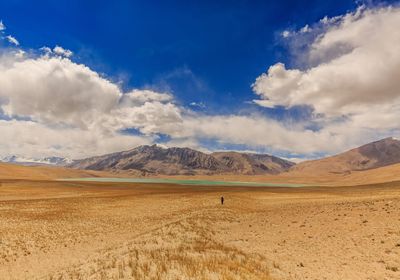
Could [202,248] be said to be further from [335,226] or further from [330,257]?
[335,226]

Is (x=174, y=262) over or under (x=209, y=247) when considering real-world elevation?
over

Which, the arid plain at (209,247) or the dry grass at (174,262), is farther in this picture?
the arid plain at (209,247)

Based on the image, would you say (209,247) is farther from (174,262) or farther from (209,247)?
(174,262)

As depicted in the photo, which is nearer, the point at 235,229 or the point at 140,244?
the point at 140,244

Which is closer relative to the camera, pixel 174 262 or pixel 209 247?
pixel 174 262

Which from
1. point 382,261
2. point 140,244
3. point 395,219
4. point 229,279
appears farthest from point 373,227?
point 140,244

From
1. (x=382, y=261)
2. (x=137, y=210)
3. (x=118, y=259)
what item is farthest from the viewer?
(x=137, y=210)

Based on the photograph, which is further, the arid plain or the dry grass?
the arid plain

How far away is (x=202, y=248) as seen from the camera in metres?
21.4

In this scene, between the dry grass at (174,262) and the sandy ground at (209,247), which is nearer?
the dry grass at (174,262)

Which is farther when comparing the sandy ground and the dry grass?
the sandy ground

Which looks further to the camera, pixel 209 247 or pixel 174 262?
pixel 209 247

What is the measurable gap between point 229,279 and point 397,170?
21779cm

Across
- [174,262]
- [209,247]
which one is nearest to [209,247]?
[209,247]
